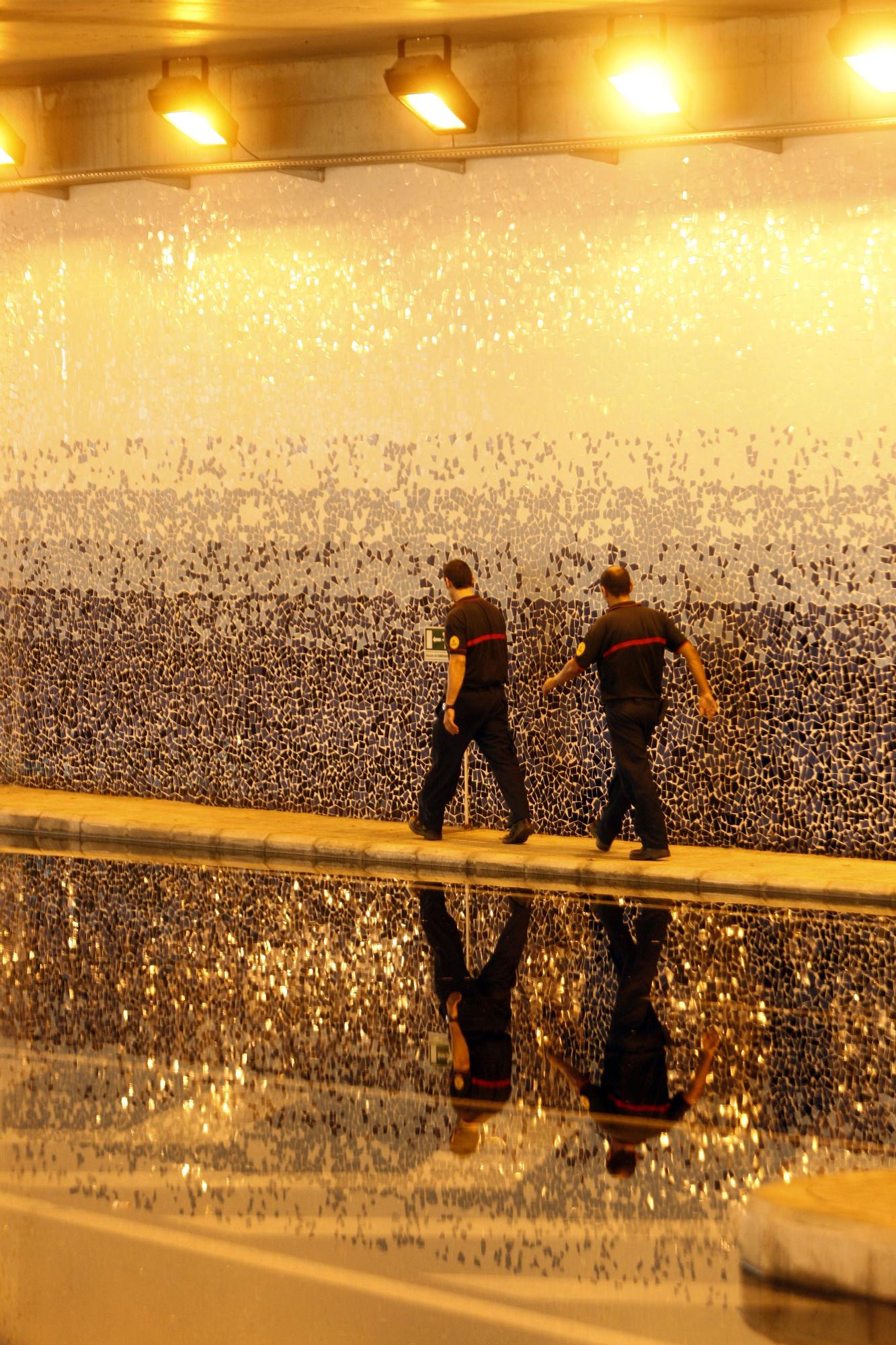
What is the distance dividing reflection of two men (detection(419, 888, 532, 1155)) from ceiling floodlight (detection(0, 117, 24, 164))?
22.6 feet

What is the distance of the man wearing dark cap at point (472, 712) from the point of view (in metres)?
11.7

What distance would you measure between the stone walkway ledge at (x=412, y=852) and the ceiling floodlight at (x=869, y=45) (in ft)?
15.2

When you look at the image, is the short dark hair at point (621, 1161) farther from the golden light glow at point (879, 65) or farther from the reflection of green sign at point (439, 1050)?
the golden light glow at point (879, 65)

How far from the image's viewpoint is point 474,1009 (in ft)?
25.9

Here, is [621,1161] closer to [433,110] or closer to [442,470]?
[442,470]

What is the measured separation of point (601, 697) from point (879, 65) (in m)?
4.08

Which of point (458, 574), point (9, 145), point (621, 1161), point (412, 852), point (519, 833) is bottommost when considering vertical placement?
point (621, 1161)

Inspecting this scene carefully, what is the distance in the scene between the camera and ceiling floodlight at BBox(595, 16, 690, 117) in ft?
36.0

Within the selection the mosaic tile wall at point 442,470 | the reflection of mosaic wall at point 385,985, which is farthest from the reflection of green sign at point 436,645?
the reflection of mosaic wall at point 385,985

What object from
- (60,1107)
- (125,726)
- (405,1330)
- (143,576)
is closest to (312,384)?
(143,576)

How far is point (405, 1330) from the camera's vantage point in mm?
4578

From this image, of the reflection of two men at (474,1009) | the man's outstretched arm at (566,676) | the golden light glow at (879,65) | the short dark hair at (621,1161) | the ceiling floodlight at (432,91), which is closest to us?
the short dark hair at (621,1161)

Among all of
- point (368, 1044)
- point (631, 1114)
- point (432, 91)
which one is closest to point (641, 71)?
point (432, 91)

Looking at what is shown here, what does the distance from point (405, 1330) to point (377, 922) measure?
522 centimetres
